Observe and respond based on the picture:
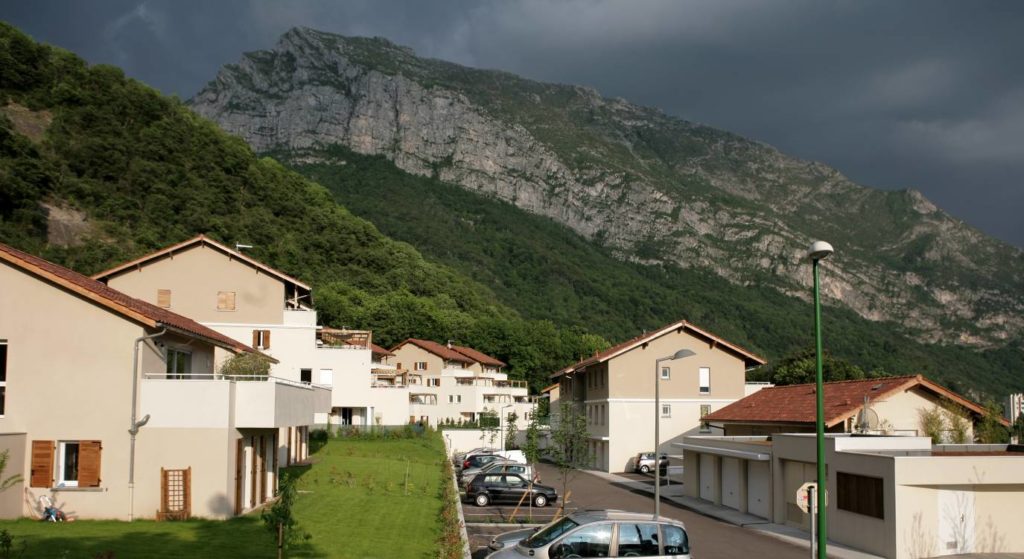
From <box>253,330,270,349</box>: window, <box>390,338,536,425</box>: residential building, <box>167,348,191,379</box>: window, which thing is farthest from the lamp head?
<box>390,338,536,425</box>: residential building

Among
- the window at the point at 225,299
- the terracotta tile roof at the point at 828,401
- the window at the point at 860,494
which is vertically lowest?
the window at the point at 860,494

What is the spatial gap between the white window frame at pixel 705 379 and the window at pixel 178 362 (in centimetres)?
3688

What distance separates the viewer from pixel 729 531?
31.7 m

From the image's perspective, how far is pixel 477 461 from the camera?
5056 cm

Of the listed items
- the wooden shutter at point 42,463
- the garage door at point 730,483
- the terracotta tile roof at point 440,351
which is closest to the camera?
the wooden shutter at point 42,463

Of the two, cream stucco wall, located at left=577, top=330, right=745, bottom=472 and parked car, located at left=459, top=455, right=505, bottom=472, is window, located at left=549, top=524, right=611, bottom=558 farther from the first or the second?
cream stucco wall, located at left=577, top=330, right=745, bottom=472

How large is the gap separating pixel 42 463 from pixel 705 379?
4297 centimetres

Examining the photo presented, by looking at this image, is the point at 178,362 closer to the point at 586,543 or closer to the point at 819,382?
the point at 586,543

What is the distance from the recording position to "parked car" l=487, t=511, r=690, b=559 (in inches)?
740

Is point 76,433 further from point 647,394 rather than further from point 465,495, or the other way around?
A: point 647,394

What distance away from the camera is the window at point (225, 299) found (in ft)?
172

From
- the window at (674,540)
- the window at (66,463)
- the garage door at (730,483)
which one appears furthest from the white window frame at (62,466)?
the garage door at (730,483)

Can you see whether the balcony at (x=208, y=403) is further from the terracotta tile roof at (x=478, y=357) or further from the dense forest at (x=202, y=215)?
the terracotta tile roof at (x=478, y=357)

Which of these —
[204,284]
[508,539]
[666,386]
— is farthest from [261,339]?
[508,539]
